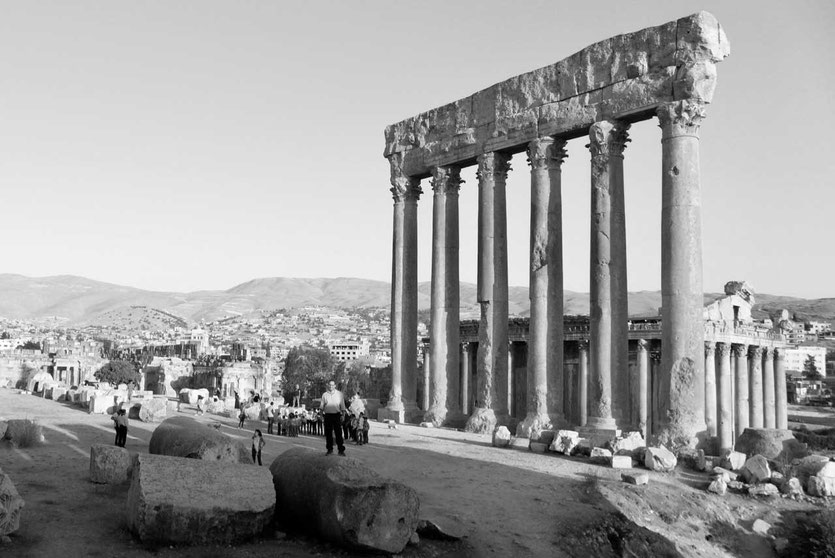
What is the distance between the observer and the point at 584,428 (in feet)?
81.6

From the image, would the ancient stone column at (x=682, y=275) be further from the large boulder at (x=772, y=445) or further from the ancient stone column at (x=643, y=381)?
the ancient stone column at (x=643, y=381)

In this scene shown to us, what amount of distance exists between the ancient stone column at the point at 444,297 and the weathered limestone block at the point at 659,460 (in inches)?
486

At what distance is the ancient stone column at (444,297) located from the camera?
32031mm

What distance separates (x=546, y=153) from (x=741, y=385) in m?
24.4

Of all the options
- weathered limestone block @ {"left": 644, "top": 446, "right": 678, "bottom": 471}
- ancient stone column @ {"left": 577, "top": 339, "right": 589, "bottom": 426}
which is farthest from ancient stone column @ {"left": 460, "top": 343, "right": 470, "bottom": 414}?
weathered limestone block @ {"left": 644, "top": 446, "right": 678, "bottom": 471}

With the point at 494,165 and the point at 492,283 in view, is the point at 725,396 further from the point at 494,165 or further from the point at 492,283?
the point at 494,165

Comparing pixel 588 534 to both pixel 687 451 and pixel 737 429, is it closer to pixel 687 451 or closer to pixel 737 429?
pixel 687 451

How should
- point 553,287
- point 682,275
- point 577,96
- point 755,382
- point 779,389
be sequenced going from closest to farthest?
point 682,275
point 577,96
point 553,287
point 755,382
point 779,389

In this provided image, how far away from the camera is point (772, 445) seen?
20797 millimetres

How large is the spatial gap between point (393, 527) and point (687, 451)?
12118 millimetres

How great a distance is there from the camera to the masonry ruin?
23062 millimetres

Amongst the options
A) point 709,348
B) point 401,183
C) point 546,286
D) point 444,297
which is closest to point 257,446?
point 546,286

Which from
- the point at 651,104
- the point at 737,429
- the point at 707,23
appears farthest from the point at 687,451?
the point at 737,429

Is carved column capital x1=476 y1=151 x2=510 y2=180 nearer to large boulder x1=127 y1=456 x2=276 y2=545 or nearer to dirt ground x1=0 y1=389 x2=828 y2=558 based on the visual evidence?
dirt ground x1=0 y1=389 x2=828 y2=558
